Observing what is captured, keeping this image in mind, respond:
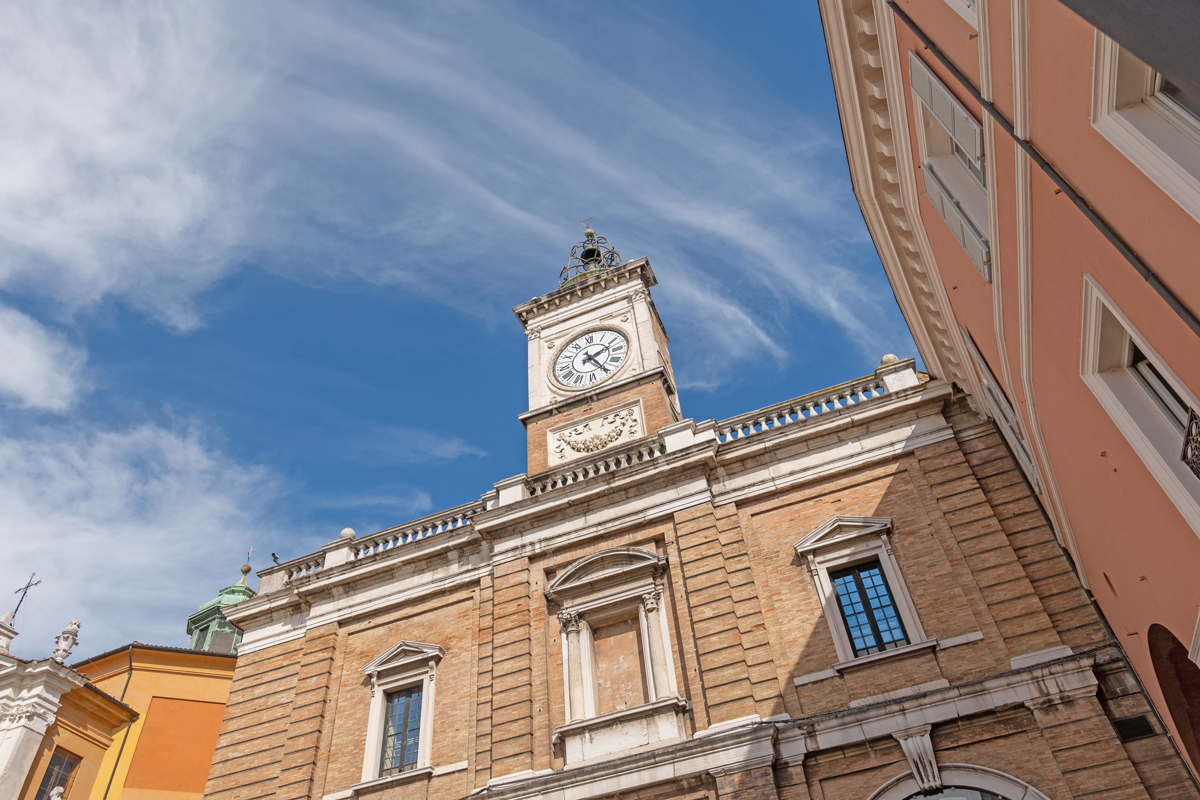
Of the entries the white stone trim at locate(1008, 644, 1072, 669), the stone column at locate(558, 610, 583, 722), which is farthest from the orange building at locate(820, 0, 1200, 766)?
the stone column at locate(558, 610, 583, 722)

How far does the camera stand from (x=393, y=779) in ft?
51.1

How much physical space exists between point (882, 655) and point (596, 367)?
11.1 m

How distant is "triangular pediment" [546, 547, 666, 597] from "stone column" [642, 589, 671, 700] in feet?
1.84

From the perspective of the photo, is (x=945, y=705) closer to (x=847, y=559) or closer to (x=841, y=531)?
(x=847, y=559)

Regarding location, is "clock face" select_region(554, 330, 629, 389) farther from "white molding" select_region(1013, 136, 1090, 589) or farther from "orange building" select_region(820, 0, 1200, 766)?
"white molding" select_region(1013, 136, 1090, 589)

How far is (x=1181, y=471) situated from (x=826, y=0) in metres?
7.97

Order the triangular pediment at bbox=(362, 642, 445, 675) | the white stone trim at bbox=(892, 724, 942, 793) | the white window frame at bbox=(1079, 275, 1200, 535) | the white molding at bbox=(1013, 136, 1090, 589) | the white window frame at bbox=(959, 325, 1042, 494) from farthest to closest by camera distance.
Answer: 1. the triangular pediment at bbox=(362, 642, 445, 675)
2. the white stone trim at bbox=(892, 724, 942, 793)
3. the white window frame at bbox=(959, 325, 1042, 494)
4. the white molding at bbox=(1013, 136, 1090, 589)
5. the white window frame at bbox=(1079, 275, 1200, 535)

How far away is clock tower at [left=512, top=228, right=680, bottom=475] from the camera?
803 inches

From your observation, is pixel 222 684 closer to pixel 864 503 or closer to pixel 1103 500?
pixel 864 503

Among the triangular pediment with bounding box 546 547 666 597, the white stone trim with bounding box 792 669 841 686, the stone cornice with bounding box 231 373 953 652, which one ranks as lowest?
the white stone trim with bounding box 792 669 841 686

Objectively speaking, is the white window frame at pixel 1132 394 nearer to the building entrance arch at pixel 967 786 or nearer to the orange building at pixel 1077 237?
the orange building at pixel 1077 237

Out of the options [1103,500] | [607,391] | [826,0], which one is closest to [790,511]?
[607,391]

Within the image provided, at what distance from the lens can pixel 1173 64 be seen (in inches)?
109

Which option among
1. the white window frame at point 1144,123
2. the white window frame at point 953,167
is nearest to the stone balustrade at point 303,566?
the white window frame at point 953,167
